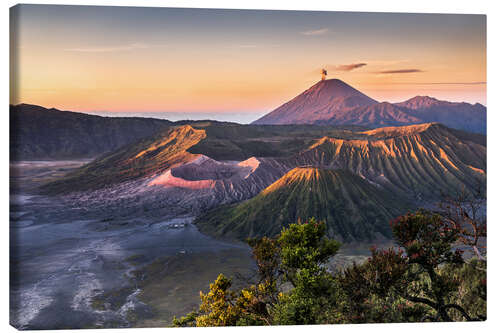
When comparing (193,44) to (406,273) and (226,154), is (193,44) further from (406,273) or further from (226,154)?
(226,154)

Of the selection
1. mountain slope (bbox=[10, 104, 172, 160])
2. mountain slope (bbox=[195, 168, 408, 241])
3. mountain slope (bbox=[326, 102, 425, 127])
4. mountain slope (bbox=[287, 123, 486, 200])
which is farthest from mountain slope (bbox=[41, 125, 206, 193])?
mountain slope (bbox=[326, 102, 425, 127])

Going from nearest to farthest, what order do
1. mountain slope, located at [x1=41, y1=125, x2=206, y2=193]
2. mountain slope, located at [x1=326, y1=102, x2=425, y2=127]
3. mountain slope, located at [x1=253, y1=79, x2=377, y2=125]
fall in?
mountain slope, located at [x1=253, y1=79, x2=377, y2=125], mountain slope, located at [x1=326, y1=102, x2=425, y2=127], mountain slope, located at [x1=41, y1=125, x2=206, y2=193]

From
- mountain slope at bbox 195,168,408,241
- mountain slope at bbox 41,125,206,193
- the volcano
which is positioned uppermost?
the volcano

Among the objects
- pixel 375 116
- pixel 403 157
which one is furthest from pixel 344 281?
pixel 403 157

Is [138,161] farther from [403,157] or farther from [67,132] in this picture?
[403,157]

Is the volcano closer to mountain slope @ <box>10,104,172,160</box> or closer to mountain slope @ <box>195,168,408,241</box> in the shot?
mountain slope @ <box>195,168,408,241</box>
